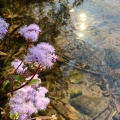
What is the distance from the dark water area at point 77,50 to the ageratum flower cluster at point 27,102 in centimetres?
98

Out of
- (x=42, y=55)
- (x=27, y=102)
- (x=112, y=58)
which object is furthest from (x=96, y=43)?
(x=42, y=55)

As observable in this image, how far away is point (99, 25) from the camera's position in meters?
4.84

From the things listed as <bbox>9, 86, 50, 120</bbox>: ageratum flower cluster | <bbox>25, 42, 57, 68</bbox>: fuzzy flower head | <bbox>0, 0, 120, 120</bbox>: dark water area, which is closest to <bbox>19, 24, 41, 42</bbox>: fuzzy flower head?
<bbox>25, 42, 57, 68</bbox>: fuzzy flower head

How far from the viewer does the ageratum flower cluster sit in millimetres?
2031

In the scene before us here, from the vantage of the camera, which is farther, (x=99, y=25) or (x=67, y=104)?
(x=99, y=25)

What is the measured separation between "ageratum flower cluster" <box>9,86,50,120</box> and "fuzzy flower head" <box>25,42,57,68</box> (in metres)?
0.37

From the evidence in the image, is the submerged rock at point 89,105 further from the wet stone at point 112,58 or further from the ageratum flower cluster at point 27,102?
the ageratum flower cluster at point 27,102

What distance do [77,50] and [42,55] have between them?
236 centimetres

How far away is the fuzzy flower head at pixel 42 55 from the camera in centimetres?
179

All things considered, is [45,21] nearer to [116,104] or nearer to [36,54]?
[116,104]

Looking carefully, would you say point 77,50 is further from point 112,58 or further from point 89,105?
point 89,105

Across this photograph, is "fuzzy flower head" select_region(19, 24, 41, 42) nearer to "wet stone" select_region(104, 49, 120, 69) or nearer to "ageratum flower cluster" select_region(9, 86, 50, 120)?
"ageratum flower cluster" select_region(9, 86, 50, 120)

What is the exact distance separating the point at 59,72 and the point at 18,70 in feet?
5.05

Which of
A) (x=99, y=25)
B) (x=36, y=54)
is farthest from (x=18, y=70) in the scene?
(x=99, y=25)
